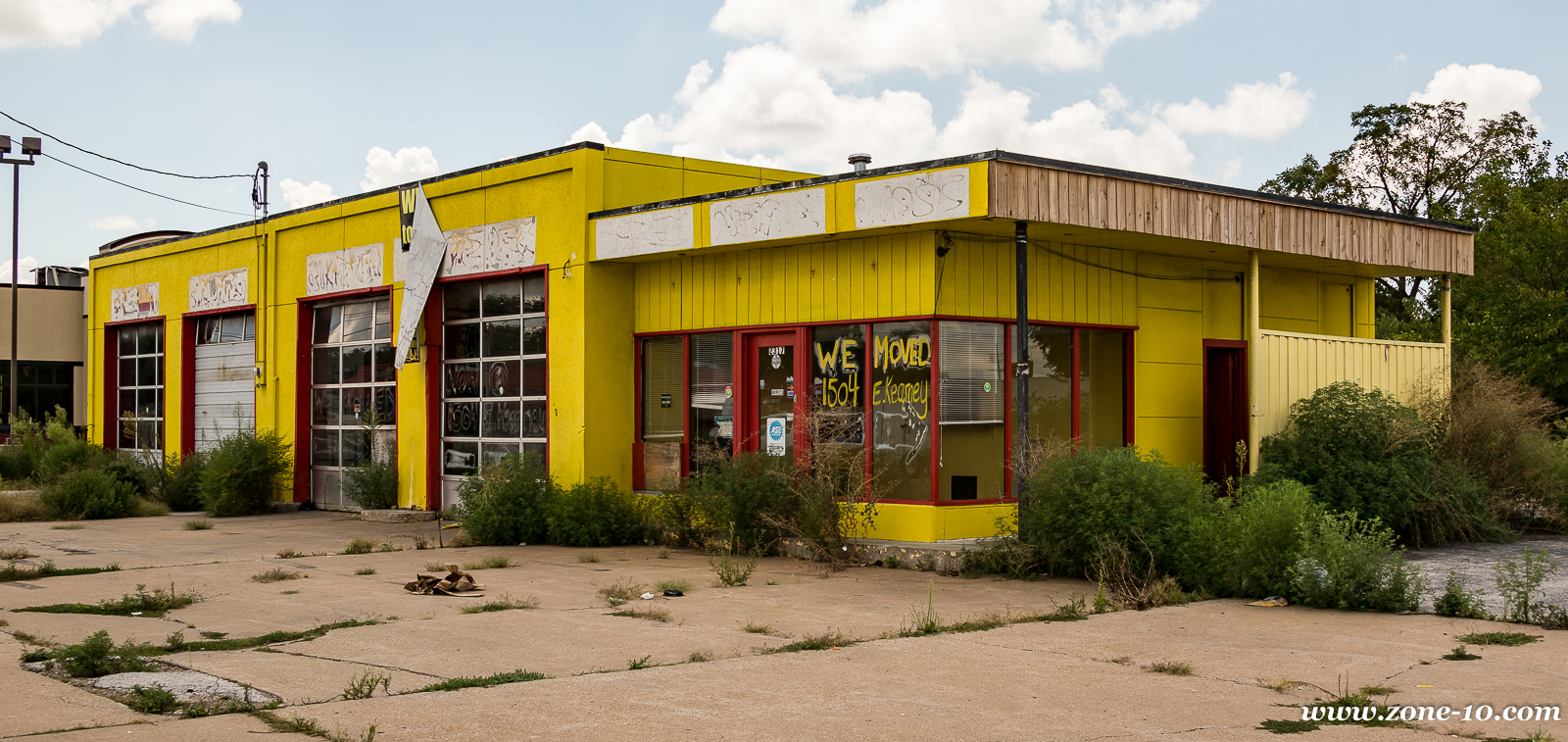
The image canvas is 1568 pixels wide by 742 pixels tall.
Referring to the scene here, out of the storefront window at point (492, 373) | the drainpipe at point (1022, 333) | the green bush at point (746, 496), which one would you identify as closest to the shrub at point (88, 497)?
the storefront window at point (492, 373)

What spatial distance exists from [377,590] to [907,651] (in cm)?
550

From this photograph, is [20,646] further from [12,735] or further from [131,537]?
[131,537]

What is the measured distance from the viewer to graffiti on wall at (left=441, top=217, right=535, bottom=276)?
17.3 m

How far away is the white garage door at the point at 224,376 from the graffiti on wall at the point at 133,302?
2008 mm

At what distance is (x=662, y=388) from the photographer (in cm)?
1647

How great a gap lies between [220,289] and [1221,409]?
1826 centimetres

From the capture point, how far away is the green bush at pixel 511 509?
15781 mm

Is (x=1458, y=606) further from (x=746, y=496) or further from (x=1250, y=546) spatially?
(x=746, y=496)

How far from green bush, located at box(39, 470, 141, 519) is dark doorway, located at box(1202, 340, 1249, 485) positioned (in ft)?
55.1

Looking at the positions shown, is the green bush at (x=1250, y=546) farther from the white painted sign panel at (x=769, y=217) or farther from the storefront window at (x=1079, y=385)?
the white painted sign panel at (x=769, y=217)

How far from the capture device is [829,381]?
14.3 metres

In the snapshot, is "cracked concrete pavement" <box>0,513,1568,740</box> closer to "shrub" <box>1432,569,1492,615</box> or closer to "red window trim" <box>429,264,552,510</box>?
"shrub" <box>1432,569,1492,615</box>

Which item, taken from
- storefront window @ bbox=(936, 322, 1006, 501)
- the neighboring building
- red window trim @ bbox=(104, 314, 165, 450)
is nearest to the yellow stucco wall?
the neighboring building

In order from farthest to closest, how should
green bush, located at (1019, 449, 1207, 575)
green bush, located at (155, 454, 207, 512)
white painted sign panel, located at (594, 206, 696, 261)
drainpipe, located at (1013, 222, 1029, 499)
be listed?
green bush, located at (155, 454, 207, 512), white painted sign panel, located at (594, 206, 696, 261), drainpipe, located at (1013, 222, 1029, 499), green bush, located at (1019, 449, 1207, 575)
